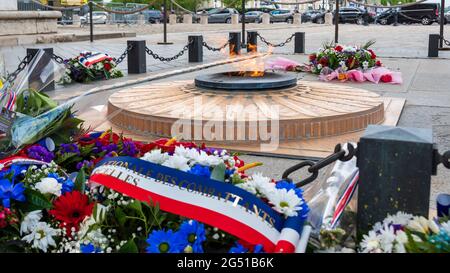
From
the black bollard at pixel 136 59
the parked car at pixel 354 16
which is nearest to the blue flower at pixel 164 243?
the black bollard at pixel 136 59

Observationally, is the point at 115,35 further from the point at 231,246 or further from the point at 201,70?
the point at 231,246

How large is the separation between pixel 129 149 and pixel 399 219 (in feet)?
5.15

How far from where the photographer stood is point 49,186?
2387 millimetres

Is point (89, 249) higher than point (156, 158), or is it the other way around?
point (156, 158)

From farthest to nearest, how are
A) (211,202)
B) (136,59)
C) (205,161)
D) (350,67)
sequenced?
1. (136,59)
2. (350,67)
3. (205,161)
4. (211,202)

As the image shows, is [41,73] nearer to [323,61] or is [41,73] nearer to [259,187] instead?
[259,187]

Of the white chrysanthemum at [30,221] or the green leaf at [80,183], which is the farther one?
the green leaf at [80,183]

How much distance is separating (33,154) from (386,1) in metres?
91.5

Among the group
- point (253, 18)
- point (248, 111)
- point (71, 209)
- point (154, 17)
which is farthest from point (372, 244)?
point (154, 17)

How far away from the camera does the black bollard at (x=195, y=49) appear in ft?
42.9

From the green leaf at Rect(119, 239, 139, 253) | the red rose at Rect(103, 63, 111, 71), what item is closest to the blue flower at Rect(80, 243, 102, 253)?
the green leaf at Rect(119, 239, 139, 253)

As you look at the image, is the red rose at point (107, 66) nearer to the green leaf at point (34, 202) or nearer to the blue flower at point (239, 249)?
the green leaf at point (34, 202)

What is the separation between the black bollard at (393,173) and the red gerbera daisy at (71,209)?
1022 millimetres

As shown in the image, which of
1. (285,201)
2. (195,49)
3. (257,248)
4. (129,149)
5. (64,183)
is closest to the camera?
(257,248)
